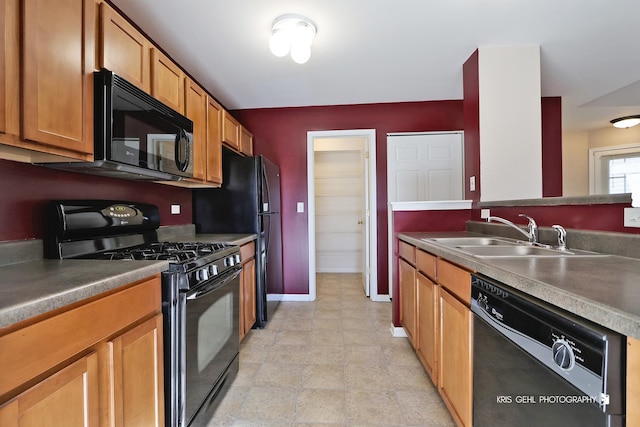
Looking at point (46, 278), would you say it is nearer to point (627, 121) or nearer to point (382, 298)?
point (382, 298)

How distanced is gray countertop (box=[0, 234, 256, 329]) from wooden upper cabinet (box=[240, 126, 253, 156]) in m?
2.09

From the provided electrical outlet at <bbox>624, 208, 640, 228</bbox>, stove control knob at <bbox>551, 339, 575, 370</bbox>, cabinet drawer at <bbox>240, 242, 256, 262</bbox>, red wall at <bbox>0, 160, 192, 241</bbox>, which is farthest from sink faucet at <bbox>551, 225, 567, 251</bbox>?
red wall at <bbox>0, 160, 192, 241</bbox>

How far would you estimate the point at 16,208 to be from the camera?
1227 mm

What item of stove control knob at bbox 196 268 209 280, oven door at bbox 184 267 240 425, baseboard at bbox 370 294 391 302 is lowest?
baseboard at bbox 370 294 391 302

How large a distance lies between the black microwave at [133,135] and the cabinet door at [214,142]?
0.44 metres

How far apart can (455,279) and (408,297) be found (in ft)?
3.00

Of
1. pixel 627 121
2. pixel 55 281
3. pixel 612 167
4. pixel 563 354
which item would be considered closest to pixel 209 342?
pixel 55 281

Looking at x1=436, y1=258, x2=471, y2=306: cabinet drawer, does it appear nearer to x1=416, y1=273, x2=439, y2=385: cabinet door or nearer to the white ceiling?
x1=416, y1=273, x2=439, y2=385: cabinet door

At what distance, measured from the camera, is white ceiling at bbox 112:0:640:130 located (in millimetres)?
1783

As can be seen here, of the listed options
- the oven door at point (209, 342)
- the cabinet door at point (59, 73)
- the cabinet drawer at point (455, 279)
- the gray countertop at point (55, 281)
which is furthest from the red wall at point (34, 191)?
the cabinet drawer at point (455, 279)

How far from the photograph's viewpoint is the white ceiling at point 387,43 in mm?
1783

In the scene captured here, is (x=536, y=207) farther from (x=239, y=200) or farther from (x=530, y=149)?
(x=239, y=200)

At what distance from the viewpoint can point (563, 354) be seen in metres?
0.63

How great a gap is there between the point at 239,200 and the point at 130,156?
48.4 inches
